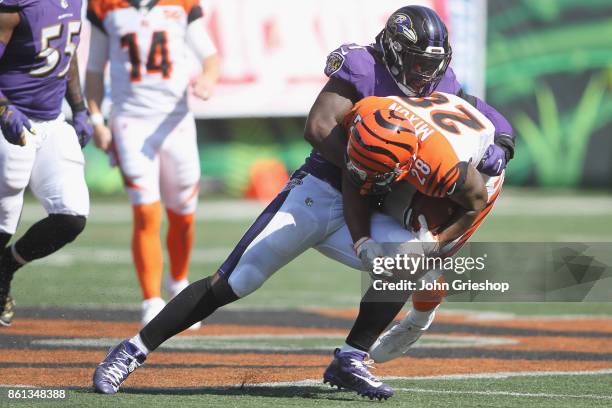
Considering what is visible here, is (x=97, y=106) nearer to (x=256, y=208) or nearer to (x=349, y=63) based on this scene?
(x=349, y=63)

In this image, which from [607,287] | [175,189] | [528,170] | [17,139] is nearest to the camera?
[17,139]

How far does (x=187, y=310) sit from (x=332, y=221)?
675 millimetres

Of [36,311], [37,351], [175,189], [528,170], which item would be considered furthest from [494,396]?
[528,170]

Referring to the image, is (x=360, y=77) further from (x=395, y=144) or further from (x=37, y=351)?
(x=37, y=351)

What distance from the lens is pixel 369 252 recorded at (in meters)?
4.67

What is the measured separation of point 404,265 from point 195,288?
837mm

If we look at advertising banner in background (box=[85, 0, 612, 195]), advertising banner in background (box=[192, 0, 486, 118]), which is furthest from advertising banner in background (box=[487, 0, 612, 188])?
advertising banner in background (box=[192, 0, 486, 118])

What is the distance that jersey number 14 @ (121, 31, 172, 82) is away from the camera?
23.5 ft

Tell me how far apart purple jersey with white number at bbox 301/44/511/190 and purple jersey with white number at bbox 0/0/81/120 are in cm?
154

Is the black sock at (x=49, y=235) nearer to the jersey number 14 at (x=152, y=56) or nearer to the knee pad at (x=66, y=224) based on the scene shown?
the knee pad at (x=66, y=224)

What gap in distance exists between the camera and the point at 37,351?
5.78 m

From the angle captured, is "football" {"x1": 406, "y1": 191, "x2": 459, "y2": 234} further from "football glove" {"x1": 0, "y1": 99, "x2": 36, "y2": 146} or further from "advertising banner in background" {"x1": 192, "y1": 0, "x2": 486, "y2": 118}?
"advertising banner in background" {"x1": 192, "y1": 0, "x2": 486, "y2": 118}

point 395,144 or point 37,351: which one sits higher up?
point 395,144

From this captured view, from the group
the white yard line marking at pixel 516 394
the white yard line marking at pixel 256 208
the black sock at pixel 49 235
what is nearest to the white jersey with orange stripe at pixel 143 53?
the black sock at pixel 49 235
